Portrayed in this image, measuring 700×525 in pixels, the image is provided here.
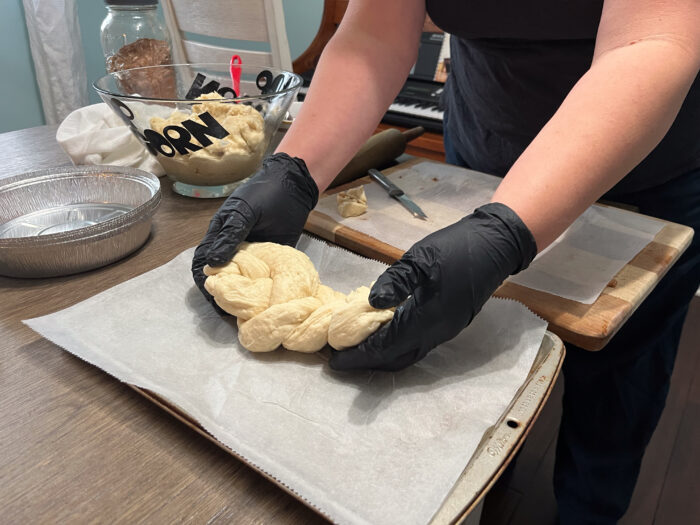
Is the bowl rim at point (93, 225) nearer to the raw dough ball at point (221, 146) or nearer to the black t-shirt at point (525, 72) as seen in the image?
the raw dough ball at point (221, 146)

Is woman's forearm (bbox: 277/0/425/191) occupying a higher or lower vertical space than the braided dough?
higher

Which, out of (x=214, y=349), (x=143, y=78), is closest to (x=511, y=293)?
(x=214, y=349)

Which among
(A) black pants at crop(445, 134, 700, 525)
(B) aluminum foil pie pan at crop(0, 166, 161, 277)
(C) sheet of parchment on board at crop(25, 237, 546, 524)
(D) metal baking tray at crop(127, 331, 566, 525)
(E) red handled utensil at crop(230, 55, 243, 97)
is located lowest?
(A) black pants at crop(445, 134, 700, 525)

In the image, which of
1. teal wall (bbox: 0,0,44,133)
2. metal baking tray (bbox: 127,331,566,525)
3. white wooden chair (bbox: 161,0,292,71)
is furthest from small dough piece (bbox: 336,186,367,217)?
teal wall (bbox: 0,0,44,133)

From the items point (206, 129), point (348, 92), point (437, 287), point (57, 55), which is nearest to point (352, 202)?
point (348, 92)

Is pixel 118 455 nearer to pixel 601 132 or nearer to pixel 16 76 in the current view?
pixel 601 132

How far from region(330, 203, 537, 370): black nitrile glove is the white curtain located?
10.5 ft

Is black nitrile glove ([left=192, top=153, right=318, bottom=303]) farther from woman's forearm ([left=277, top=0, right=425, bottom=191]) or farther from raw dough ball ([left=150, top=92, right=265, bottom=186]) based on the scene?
raw dough ball ([left=150, top=92, right=265, bottom=186])

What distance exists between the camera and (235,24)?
6.89 ft

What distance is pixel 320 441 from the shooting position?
541 mm

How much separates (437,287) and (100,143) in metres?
0.95

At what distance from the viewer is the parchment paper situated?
844 mm

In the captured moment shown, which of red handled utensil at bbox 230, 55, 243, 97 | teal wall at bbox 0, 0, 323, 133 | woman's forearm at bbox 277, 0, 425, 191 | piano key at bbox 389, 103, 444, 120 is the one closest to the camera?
woman's forearm at bbox 277, 0, 425, 191

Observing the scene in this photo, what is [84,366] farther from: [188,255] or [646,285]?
A: [646,285]
